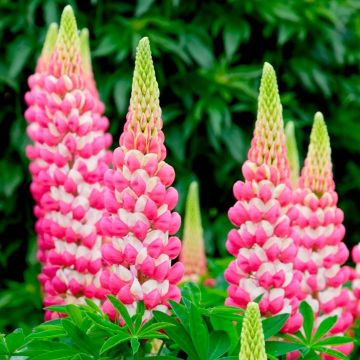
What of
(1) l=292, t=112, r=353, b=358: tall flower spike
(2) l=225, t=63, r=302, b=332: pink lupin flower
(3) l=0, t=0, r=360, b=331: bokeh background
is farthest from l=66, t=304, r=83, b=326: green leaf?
(3) l=0, t=0, r=360, b=331: bokeh background

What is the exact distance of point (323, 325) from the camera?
199cm

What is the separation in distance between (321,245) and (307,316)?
22 cm

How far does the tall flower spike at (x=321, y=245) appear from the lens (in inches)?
85.9

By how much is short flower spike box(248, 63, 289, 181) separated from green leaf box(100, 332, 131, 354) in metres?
0.51

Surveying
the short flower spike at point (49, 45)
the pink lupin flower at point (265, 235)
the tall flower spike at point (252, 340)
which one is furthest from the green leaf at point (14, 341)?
the short flower spike at point (49, 45)

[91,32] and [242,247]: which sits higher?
[91,32]

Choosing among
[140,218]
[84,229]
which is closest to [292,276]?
[140,218]

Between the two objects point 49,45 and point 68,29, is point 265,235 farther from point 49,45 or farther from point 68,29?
point 49,45

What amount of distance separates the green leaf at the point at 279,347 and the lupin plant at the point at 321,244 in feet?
1.20

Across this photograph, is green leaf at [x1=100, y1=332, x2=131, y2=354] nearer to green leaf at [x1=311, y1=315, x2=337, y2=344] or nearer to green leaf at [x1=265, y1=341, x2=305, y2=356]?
green leaf at [x1=265, y1=341, x2=305, y2=356]

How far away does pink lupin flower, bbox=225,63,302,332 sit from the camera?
77.2 inches

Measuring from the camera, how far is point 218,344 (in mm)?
1770

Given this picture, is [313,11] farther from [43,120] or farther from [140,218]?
[140,218]

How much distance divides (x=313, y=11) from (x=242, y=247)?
9.18 feet
